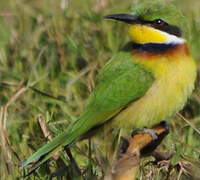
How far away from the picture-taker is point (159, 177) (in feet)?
8.91

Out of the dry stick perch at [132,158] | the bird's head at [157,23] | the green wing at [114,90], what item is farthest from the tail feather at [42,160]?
the bird's head at [157,23]

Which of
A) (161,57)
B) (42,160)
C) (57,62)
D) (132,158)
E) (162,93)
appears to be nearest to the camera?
(132,158)

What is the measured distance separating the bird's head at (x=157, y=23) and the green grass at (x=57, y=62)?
588 millimetres

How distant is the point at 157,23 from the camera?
3.29 metres

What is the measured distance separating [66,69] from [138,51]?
1.34 meters

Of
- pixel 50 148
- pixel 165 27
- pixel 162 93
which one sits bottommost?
pixel 50 148

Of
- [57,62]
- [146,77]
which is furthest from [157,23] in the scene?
[57,62]

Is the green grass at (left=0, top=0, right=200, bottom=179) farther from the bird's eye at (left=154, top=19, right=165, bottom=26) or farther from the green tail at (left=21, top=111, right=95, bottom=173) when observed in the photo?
the bird's eye at (left=154, top=19, right=165, bottom=26)

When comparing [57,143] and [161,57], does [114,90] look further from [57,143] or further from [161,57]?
[57,143]

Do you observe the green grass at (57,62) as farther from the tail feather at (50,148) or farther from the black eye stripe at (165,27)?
the black eye stripe at (165,27)

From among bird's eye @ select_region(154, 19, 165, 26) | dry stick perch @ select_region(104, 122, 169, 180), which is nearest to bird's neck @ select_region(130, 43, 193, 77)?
bird's eye @ select_region(154, 19, 165, 26)

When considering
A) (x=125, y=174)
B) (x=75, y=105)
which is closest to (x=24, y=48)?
(x=75, y=105)

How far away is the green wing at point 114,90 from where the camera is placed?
320 cm

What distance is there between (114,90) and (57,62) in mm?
1343
